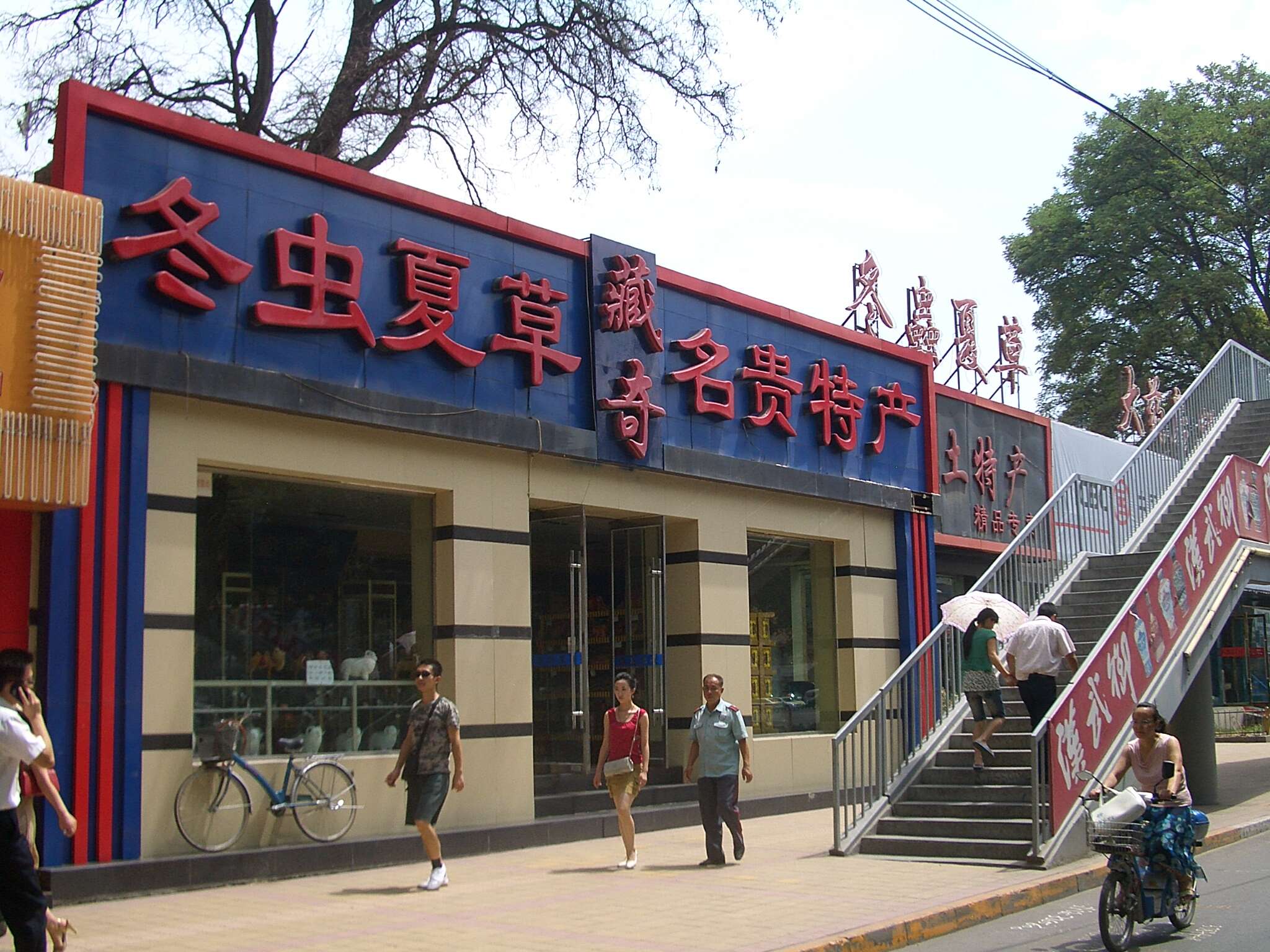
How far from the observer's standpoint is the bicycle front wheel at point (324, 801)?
11719 millimetres

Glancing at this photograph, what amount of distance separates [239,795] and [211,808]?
0.98 feet

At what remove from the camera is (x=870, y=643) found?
60.8 feet

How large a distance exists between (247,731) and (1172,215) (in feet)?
125

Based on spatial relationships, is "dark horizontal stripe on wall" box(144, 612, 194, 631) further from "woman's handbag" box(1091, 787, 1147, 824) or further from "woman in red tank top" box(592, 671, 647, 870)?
"woman's handbag" box(1091, 787, 1147, 824)

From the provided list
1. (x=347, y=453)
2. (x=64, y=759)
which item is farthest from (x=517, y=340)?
(x=64, y=759)

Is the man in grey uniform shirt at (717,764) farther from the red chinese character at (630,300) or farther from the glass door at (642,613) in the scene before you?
the red chinese character at (630,300)

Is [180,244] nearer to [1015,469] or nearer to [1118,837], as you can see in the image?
[1118,837]

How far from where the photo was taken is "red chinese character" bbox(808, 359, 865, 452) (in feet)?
59.6

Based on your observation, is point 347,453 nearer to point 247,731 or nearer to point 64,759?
point 247,731

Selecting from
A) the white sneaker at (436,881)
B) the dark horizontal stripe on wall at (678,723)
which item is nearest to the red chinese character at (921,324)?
the dark horizontal stripe on wall at (678,723)

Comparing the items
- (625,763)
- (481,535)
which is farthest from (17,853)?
(481,535)

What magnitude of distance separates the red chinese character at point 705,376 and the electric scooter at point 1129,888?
8.10 meters

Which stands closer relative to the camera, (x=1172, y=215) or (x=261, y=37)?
(x=261, y=37)

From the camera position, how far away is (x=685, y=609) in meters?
16.2
